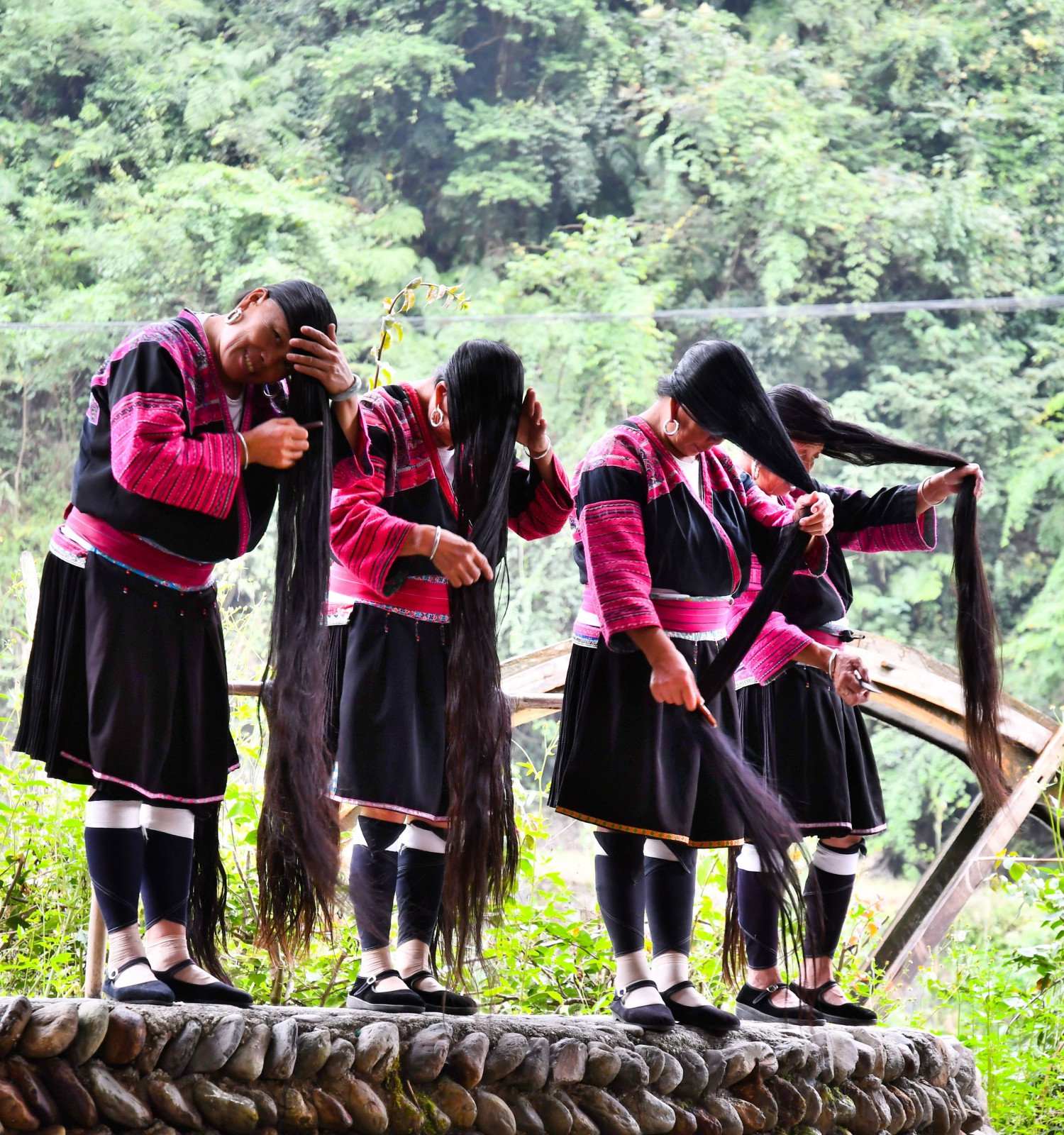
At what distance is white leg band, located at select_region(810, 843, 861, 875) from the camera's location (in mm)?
3131

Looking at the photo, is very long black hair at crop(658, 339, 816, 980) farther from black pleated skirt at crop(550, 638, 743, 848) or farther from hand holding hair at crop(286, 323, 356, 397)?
hand holding hair at crop(286, 323, 356, 397)

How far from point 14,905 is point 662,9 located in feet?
37.9

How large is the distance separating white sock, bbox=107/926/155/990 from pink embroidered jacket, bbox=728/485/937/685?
151 centimetres

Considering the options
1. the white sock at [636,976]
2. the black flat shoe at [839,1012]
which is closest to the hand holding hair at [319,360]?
the white sock at [636,976]

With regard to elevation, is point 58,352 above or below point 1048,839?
above

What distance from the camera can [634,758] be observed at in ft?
8.64

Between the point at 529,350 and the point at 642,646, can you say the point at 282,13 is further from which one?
the point at 642,646

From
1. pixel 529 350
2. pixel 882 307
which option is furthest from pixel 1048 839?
pixel 529 350

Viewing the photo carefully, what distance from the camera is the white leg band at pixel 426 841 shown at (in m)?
2.58

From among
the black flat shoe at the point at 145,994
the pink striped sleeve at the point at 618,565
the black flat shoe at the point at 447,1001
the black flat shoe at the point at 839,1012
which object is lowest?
the black flat shoe at the point at 839,1012

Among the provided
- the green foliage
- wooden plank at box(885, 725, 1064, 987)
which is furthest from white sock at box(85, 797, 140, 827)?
wooden plank at box(885, 725, 1064, 987)

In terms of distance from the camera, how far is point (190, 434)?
7.73ft

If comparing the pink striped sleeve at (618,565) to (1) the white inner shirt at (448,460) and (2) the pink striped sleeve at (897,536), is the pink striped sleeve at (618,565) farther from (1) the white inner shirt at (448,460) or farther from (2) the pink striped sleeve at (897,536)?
(2) the pink striped sleeve at (897,536)

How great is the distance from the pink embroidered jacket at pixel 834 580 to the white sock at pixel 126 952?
59.4 inches
